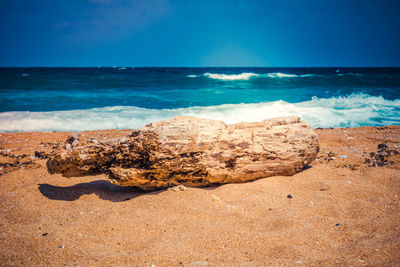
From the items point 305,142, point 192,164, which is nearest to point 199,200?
point 192,164

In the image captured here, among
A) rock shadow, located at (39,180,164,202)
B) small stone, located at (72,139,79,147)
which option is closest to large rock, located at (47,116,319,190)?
small stone, located at (72,139,79,147)

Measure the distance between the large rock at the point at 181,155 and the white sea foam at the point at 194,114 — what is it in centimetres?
482

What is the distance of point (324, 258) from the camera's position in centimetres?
188

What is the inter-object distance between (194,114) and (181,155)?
6.17m

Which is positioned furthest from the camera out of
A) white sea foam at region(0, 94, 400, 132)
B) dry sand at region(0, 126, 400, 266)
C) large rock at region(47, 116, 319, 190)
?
white sea foam at region(0, 94, 400, 132)

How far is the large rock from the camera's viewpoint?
288 centimetres

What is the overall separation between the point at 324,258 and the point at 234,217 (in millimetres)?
896

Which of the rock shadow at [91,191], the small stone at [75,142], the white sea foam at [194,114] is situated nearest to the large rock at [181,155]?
the small stone at [75,142]

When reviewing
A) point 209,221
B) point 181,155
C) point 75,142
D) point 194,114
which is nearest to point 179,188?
point 181,155

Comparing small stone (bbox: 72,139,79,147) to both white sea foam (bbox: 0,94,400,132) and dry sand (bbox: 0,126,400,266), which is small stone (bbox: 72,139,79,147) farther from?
white sea foam (bbox: 0,94,400,132)

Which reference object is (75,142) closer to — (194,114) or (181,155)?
(181,155)

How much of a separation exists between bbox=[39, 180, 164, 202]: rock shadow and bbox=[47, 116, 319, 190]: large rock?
19 centimetres

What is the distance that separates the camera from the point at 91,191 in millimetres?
3150

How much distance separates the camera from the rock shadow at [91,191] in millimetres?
3008
